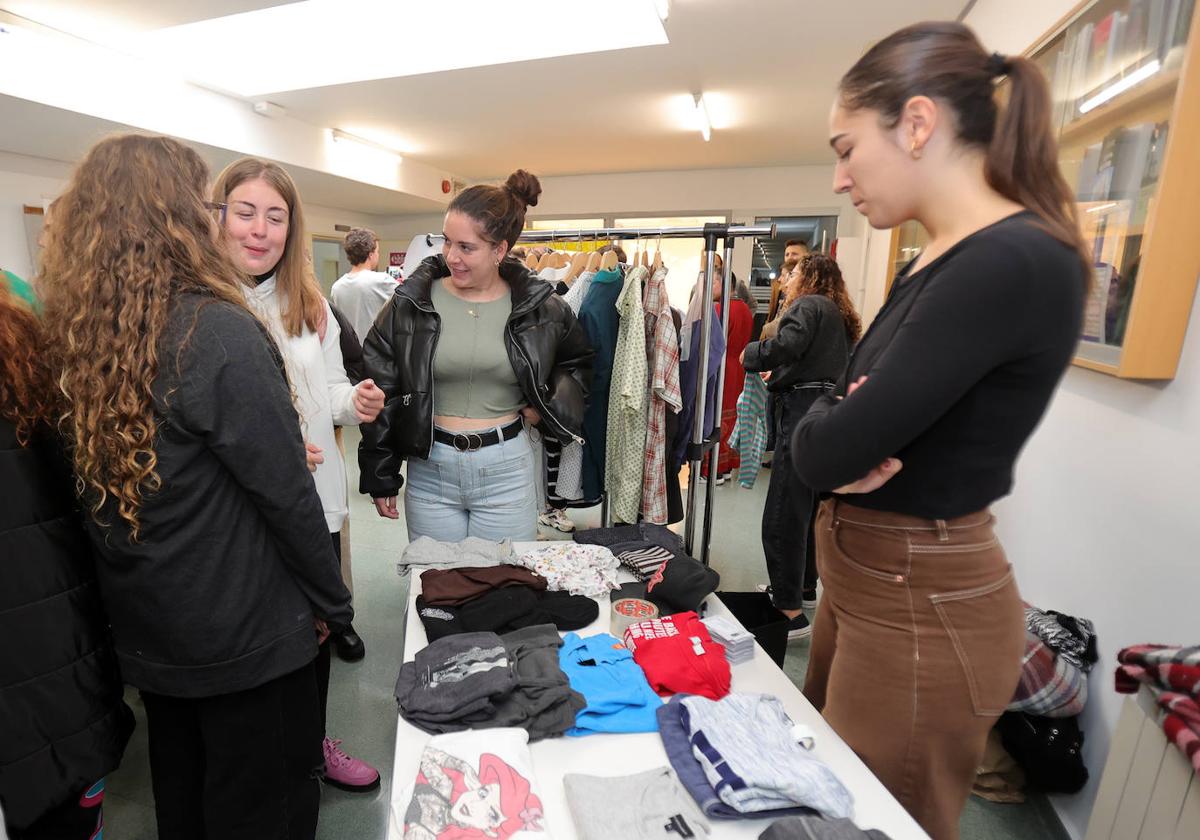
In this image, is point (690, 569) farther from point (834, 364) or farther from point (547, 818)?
point (834, 364)

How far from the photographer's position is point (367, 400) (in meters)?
1.67

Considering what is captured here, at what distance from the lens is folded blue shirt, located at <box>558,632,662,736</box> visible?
108 cm

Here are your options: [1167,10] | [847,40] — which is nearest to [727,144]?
[847,40]

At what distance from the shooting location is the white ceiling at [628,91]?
3.29 metres

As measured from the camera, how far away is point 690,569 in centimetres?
157

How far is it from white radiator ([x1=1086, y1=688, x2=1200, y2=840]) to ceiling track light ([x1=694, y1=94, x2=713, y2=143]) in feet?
14.7

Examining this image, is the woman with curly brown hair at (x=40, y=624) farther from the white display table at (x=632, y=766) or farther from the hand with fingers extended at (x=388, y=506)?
the hand with fingers extended at (x=388, y=506)

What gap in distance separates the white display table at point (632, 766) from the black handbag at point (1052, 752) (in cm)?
98

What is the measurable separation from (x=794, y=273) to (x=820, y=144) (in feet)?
12.0

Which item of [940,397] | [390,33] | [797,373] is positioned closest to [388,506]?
[940,397]

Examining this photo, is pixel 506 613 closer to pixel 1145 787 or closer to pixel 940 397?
pixel 940 397

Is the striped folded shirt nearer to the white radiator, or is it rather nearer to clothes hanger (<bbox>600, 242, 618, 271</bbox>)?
the white radiator

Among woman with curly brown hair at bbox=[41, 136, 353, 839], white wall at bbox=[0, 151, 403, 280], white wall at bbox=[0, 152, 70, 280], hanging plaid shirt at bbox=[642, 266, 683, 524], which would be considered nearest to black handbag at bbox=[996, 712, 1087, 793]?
hanging plaid shirt at bbox=[642, 266, 683, 524]

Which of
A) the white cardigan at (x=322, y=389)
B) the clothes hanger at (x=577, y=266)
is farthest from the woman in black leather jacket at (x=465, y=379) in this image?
the clothes hanger at (x=577, y=266)
